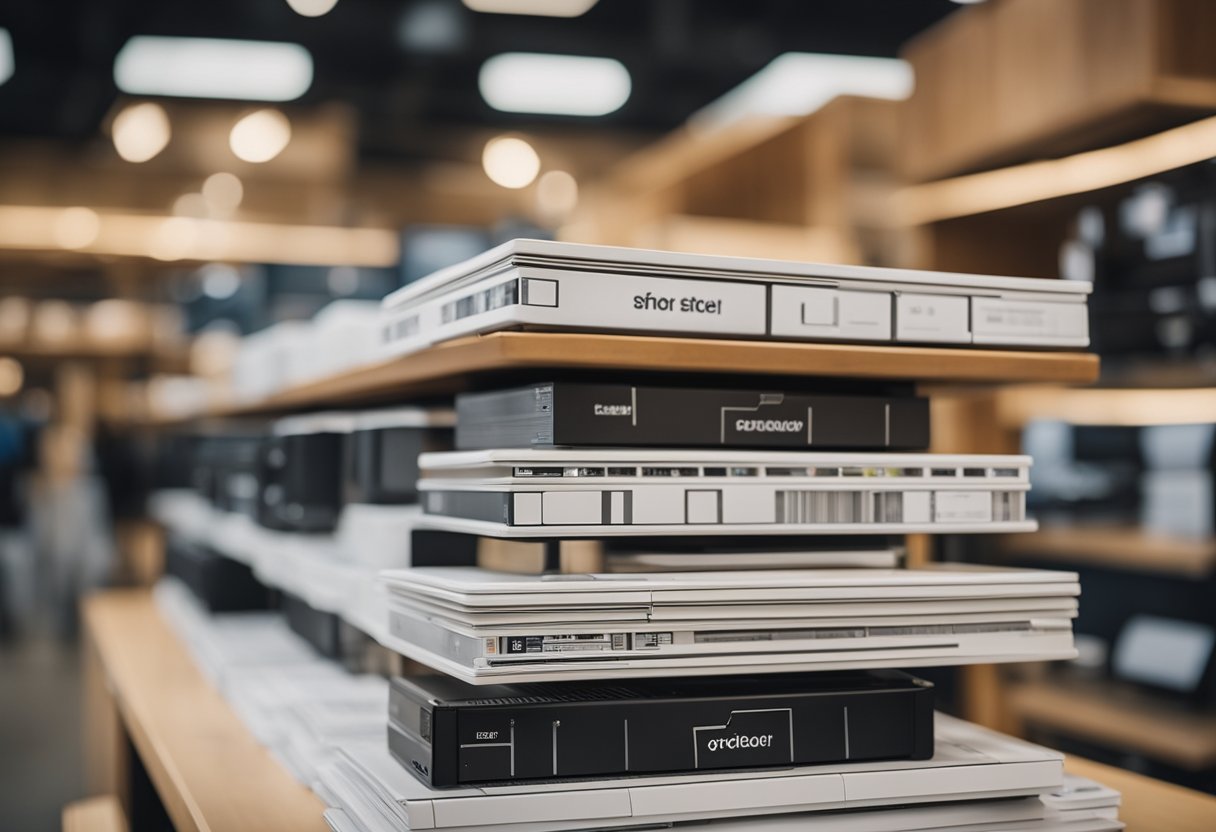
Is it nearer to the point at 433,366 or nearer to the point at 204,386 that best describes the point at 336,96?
the point at 204,386

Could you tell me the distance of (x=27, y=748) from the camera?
3.91 m

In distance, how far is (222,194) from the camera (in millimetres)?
5500

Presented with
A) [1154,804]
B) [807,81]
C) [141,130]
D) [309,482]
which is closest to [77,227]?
[141,130]

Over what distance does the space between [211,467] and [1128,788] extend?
1.87 m

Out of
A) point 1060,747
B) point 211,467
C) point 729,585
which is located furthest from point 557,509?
point 1060,747

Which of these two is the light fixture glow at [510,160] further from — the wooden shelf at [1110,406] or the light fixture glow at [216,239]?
the wooden shelf at [1110,406]

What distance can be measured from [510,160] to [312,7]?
1628 mm

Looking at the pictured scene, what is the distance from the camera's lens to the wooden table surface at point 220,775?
42.6 inches

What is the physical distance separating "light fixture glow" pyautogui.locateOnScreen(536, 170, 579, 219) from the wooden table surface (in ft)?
13.8

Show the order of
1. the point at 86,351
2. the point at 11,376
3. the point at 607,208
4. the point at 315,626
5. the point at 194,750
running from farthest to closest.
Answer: the point at 11,376 < the point at 86,351 < the point at 607,208 < the point at 315,626 < the point at 194,750

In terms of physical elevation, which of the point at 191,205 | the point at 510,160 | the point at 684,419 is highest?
the point at 510,160

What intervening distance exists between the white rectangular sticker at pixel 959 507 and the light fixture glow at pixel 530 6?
2.83 meters

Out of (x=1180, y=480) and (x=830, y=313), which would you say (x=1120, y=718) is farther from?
(x=830, y=313)

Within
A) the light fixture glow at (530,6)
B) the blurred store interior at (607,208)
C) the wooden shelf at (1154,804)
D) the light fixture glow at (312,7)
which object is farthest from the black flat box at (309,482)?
the light fixture glow at (312,7)
